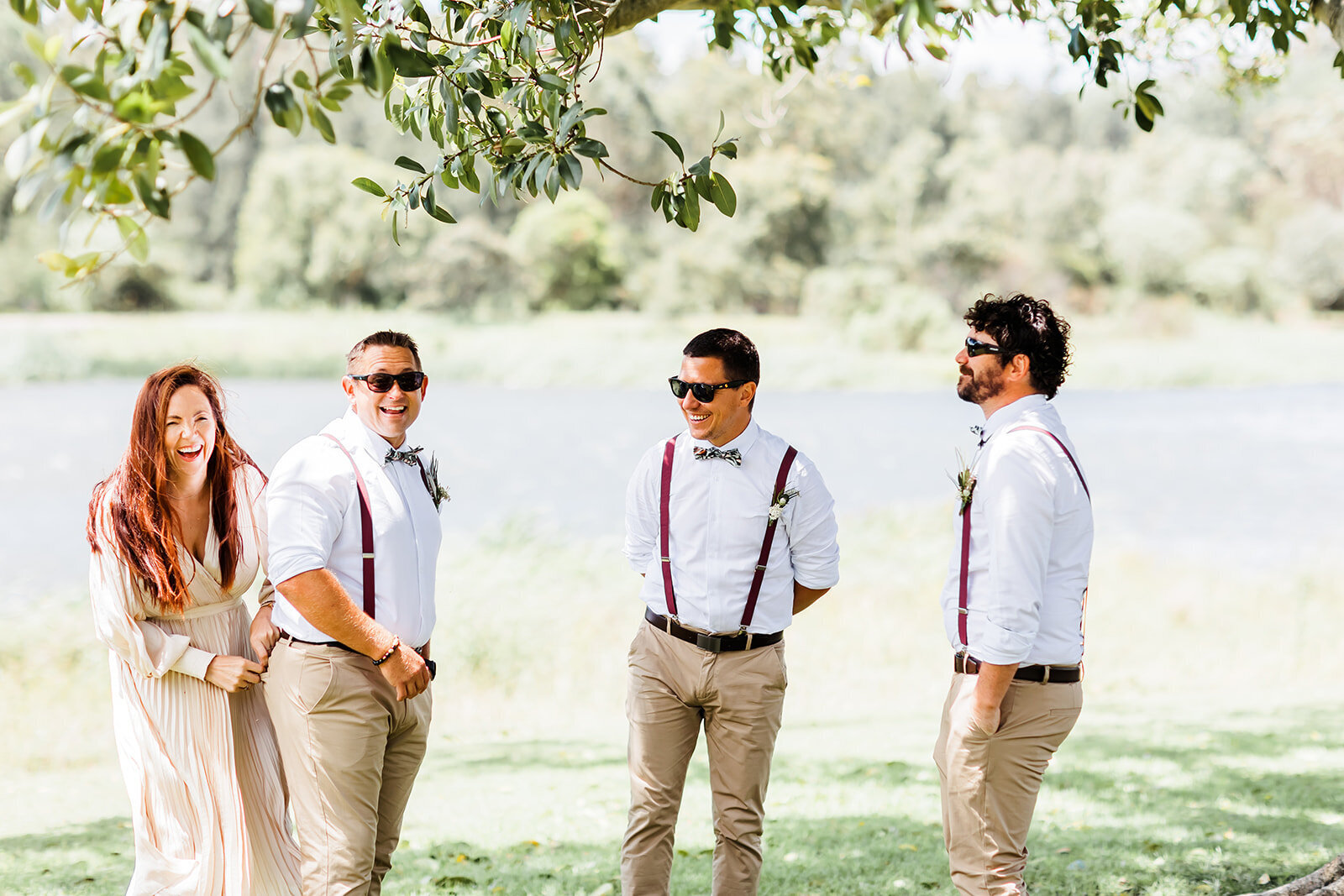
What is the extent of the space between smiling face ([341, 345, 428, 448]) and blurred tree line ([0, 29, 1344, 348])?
40.8 metres

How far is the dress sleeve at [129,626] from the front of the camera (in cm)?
368

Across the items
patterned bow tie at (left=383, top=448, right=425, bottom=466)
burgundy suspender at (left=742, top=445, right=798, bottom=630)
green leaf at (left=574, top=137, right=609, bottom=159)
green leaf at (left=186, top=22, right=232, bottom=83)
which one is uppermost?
green leaf at (left=574, top=137, right=609, bottom=159)

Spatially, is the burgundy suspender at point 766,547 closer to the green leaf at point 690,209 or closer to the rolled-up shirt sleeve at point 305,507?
the green leaf at point 690,209

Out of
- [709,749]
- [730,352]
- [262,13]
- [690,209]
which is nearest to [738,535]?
[730,352]

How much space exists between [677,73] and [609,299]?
47.0 ft

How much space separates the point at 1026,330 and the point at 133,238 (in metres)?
2.45

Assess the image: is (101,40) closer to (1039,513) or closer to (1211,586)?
(1039,513)

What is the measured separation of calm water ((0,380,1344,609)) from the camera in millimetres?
23750

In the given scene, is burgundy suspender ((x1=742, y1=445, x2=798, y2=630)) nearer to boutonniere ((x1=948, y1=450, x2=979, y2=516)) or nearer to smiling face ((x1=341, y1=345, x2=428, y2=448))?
boutonniere ((x1=948, y1=450, x2=979, y2=516))

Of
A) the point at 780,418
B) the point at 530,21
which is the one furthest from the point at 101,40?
the point at 780,418

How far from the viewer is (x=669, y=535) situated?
13.5 ft

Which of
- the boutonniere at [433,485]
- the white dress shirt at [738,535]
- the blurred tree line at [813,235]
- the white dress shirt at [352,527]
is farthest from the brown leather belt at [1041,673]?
the blurred tree line at [813,235]

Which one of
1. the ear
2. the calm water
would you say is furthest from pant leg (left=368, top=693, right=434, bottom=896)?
the calm water

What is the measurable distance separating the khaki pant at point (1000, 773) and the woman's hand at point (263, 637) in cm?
211
